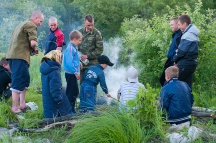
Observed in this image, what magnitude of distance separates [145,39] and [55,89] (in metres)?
4.16

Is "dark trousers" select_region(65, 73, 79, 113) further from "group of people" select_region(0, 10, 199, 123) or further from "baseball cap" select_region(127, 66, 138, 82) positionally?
"baseball cap" select_region(127, 66, 138, 82)

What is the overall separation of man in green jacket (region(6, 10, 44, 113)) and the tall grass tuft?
225 centimetres

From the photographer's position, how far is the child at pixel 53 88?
6.07 meters

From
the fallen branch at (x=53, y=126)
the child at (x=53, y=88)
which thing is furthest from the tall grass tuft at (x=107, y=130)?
the child at (x=53, y=88)

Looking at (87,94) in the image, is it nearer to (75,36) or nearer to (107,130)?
(75,36)

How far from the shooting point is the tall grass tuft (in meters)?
4.71

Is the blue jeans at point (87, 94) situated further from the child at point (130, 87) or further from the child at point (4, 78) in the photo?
the child at point (4, 78)

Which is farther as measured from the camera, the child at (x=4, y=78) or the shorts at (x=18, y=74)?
the child at (x=4, y=78)

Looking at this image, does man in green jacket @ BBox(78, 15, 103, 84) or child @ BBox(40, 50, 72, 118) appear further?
man in green jacket @ BBox(78, 15, 103, 84)

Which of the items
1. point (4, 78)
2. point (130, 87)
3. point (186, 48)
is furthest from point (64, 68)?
point (186, 48)

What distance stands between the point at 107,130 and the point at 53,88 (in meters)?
1.58

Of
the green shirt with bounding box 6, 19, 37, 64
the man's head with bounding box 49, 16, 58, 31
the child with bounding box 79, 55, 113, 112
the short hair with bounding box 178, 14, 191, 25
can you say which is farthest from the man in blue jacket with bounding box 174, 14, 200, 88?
the green shirt with bounding box 6, 19, 37, 64

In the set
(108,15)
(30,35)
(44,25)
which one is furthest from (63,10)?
Answer: (30,35)

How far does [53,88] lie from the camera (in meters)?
6.05
